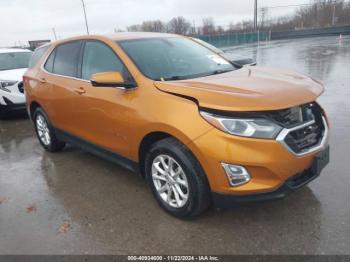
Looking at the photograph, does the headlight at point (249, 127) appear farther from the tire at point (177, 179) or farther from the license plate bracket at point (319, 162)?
the license plate bracket at point (319, 162)

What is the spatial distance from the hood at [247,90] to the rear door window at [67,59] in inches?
66.9

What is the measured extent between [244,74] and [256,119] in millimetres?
1028

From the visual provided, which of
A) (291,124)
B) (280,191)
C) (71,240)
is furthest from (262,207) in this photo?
(71,240)

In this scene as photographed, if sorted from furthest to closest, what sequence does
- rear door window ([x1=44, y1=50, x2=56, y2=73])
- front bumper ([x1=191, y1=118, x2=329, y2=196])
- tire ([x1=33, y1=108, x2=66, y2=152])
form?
tire ([x1=33, y1=108, x2=66, y2=152]) → rear door window ([x1=44, y1=50, x2=56, y2=73]) → front bumper ([x1=191, y1=118, x2=329, y2=196])

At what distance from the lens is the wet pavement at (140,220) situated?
9.75ft

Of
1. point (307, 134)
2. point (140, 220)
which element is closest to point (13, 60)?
point (140, 220)

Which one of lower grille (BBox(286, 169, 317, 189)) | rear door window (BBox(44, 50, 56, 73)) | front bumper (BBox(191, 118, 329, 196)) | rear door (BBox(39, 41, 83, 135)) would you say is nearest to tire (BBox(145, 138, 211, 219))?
front bumper (BBox(191, 118, 329, 196))

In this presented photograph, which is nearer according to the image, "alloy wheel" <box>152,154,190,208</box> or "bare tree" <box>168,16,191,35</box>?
"alloy wheel" <box>152,154,190,208</box>

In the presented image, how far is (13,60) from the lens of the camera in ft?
31.2

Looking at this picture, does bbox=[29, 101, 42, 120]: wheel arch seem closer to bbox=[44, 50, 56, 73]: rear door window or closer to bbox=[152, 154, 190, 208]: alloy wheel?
bbox=[44, 50, 56, 73]: rear door window

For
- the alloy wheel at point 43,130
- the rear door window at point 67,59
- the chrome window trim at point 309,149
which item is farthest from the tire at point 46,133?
the chrome window trim at point 309,149

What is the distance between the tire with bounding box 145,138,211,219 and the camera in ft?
9.91

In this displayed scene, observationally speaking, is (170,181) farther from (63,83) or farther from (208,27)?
(208,27)

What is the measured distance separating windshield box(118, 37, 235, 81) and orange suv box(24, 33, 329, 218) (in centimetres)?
1
